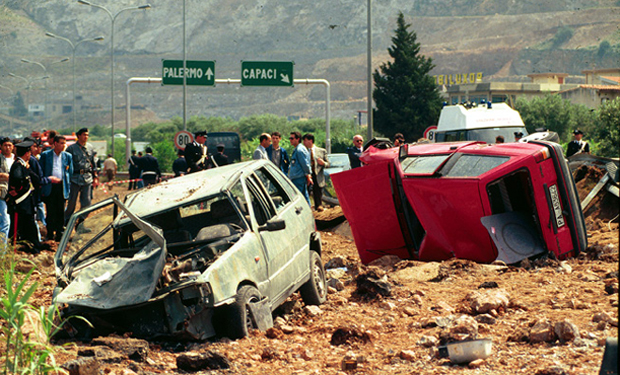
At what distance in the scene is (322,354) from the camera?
647cm

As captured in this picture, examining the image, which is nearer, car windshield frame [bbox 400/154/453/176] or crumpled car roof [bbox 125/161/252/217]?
crumpled car roof [bbox 125/161/252/217]

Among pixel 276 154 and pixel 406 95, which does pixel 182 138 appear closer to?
pixel 276 154

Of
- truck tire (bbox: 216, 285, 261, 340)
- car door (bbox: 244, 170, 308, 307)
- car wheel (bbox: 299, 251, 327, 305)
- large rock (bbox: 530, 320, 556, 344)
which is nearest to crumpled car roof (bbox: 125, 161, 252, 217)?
car door (bbox: 244, 170, 308, 307)

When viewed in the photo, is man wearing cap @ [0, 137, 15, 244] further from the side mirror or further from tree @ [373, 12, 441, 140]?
tree @ [373, 12, 441, 140]

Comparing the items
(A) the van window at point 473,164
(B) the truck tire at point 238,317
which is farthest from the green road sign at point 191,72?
(B) the truck tire at point 238,317

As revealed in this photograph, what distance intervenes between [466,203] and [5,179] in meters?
6.43

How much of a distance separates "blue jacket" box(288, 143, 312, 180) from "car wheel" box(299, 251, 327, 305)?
680 centimetres

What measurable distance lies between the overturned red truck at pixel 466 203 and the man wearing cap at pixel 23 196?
4.47 meters

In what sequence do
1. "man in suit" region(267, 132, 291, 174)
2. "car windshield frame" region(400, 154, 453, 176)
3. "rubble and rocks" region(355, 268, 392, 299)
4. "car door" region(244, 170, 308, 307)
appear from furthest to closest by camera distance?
"man in suit" region(267, 132, 291, 174), "car windshield frame" region(400, 154, 453, 176), "rubble and rocks" region(355, 268, 392, 299), "car door" region(244, 170, 308, 307)

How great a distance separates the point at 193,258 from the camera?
6.80m

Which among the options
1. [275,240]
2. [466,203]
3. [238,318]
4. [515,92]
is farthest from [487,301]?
[515,92]

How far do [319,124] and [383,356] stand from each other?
4859 inches

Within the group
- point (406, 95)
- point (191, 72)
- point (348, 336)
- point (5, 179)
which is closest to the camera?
point (348, 336)

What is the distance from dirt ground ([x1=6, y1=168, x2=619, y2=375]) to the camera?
19.4 ft
